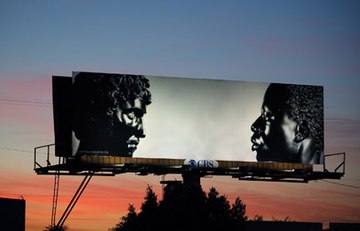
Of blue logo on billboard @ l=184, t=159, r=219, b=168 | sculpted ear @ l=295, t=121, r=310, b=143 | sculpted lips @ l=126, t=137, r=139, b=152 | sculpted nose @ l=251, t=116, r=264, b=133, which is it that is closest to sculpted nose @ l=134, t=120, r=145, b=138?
sculpted lips @ l=126, t=137, r=139, b=152

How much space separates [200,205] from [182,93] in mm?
12922

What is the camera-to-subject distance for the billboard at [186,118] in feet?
186

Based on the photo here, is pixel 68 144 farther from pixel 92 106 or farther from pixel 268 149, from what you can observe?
pixel 268 149

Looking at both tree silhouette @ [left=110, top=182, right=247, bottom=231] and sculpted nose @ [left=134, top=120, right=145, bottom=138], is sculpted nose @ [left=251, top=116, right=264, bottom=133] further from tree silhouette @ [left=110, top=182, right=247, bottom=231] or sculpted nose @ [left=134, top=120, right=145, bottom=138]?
tree silhouette @ [left=110, top=182, right=247, bottom=231]

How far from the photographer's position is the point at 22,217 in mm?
81438

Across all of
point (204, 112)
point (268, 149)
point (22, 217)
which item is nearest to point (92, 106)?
point (204, 112)

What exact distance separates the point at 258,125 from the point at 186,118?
4.72 metres

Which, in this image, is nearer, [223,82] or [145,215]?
[145,215]

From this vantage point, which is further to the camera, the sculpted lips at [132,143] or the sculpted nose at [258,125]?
the sculpted nose at [258,125]

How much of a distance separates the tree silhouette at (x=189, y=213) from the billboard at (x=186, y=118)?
961 cm

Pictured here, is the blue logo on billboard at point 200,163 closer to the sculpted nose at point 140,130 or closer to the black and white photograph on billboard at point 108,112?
the sculpted nose at point 140,130

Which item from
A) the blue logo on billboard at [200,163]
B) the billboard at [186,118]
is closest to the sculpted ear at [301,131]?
the billboard at [186,118]

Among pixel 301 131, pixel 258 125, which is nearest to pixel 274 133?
pixel 258 125

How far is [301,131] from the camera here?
61.1 meters
